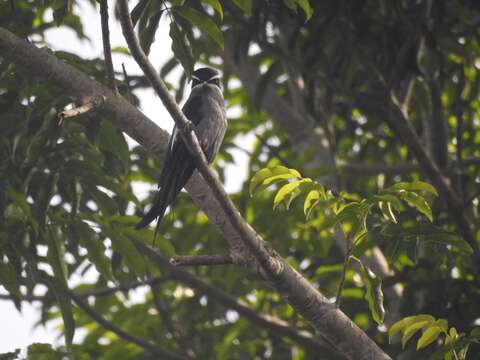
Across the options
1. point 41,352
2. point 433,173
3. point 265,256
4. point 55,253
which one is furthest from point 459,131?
point 41,352

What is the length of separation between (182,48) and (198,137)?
174 centimetres

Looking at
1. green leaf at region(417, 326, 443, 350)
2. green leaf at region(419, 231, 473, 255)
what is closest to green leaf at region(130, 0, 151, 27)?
green leaf at region(419, 231, 473, 255)

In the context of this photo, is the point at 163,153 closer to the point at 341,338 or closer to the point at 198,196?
the point at 198,196

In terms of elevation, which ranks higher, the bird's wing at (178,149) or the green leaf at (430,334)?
the bird's wing at (178,149)

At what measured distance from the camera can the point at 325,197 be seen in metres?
3.31

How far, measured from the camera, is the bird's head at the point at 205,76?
6078 mm

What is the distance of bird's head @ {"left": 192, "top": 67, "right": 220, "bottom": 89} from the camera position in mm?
6078

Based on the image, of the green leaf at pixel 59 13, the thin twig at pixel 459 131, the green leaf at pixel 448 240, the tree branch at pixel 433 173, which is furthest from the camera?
the thin twig at pixel 459 131

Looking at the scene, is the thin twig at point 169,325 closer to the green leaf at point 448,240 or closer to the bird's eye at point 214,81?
the bird's eye at point 214,81

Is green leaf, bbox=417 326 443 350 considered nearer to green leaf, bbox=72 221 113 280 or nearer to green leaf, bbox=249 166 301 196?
green leaf, bbox=249 166 301 196

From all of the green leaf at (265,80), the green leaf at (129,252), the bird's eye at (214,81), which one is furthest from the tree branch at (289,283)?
the bird's eye at (214,81)

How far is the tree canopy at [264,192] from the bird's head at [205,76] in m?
0.28

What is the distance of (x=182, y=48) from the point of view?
3545 mm

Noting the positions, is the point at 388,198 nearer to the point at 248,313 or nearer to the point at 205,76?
the point at 248,313
